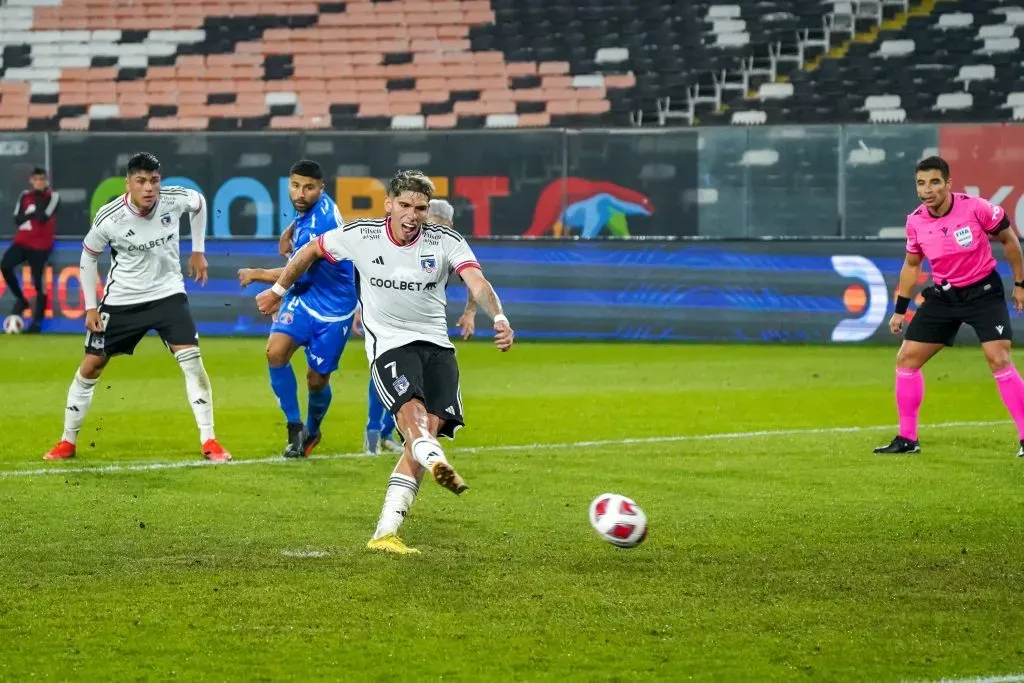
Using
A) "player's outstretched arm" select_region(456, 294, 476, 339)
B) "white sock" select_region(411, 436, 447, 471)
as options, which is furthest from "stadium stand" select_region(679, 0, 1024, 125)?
"white sock" select_region(411, 436, 447, 471)

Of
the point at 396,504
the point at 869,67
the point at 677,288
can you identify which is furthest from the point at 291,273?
the point at 869,67

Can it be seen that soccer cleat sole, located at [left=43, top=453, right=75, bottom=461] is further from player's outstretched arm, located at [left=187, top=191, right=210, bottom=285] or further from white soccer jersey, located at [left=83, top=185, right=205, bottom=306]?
player's outstretched arm, located at [left=187, top=191, right=210, bottom=285]

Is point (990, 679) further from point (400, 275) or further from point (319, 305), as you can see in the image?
point (319, 305)

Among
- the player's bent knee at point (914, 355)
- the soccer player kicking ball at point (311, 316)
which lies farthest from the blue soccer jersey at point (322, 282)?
the player's bent knee at point (914, 355)

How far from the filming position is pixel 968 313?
10.7 m

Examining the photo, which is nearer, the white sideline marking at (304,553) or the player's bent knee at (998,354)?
the white sideline marking at (304,553)

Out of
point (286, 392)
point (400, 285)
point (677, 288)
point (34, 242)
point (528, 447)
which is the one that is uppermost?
point (34, 242)

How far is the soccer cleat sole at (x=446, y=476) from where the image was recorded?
6898 mm

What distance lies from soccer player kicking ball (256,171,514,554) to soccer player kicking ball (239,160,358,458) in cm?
265

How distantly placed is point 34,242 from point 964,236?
14322 millimetres

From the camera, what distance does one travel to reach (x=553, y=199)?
21.6 meters

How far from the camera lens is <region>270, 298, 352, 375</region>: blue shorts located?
10.8m

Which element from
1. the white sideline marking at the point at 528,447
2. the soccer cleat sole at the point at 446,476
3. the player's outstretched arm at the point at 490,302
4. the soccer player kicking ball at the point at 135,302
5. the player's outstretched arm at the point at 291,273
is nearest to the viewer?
the soccer cleat sole at the point at 446,476

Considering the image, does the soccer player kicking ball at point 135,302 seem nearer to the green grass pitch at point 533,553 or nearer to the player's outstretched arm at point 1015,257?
the green grass pitch at point 533,553
